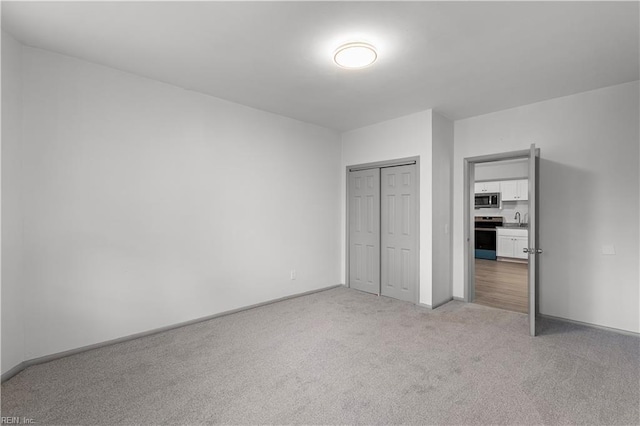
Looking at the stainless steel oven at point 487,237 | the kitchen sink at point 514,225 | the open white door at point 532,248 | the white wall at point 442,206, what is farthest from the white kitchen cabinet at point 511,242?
the open white door at point 532,248

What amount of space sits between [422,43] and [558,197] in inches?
106

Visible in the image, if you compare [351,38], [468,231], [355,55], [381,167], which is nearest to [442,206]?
[468,231]

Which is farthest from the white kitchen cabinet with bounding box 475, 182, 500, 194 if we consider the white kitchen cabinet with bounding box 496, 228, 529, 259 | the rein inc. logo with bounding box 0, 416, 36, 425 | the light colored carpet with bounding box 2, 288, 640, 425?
the rein inc. logo with bounding box 0, 416, 36, 425

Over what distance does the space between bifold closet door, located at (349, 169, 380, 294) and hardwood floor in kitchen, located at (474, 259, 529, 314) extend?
5.23 feet

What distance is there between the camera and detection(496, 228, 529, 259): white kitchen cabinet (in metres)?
7.23

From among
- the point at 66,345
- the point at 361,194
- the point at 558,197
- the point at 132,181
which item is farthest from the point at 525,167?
the point at 66,345

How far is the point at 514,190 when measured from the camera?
7.75 m

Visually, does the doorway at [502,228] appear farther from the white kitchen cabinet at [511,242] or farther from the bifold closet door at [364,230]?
the bifold closet door at [364,230]

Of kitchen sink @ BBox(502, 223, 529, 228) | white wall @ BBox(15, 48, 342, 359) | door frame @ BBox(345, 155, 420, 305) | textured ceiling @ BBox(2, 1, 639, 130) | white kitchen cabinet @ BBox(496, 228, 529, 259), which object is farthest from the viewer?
kitchen sink @ BBox(502, 223, 529, 228)

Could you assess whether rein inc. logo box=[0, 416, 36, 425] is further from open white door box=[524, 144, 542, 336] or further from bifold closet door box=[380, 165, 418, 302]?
open white door box=[524, 144, 542, 336]

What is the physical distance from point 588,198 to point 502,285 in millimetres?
2329

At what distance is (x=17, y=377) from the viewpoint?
2326 millimetres

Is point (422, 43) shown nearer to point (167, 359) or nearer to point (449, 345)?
point (449, 345)

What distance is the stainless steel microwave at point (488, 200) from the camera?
805cm
